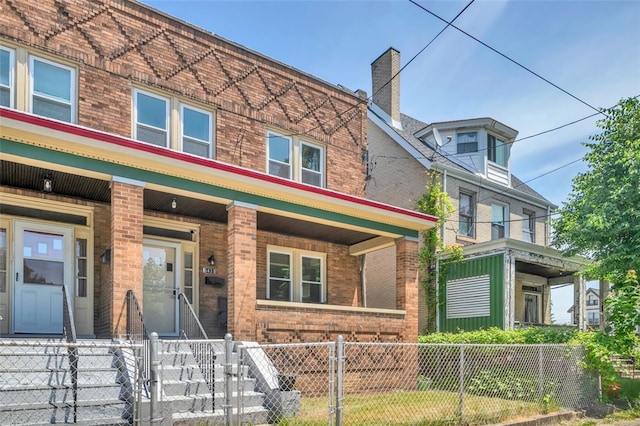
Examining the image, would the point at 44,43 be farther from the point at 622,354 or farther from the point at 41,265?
the point at 622,354

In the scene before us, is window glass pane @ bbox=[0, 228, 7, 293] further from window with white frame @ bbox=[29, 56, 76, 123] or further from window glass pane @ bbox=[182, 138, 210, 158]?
window glass pane @ bbox=[182, 138, 210, 158]

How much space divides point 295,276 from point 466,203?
8088 millimetres

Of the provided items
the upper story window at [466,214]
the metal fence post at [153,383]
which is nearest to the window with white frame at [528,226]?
the upper story window at [466,214]

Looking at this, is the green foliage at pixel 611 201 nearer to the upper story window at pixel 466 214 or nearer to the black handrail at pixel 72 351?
the upper story window at pixel 466 214

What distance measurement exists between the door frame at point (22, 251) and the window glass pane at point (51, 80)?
2.50m

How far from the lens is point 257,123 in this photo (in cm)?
1234

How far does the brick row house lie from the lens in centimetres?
813

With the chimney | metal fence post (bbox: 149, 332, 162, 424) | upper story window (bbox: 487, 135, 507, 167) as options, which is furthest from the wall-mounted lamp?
upper story window (bbox: 487, 135, 507, 167)

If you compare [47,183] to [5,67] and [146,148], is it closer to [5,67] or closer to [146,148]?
[146,148]

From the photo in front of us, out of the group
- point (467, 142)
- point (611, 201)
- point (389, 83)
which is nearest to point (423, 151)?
point (467, 142)

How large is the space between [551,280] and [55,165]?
56.3 ft

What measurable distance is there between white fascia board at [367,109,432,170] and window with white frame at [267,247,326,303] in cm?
586

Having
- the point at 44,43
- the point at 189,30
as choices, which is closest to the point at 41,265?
the point at 44,43

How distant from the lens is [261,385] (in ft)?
24.4
